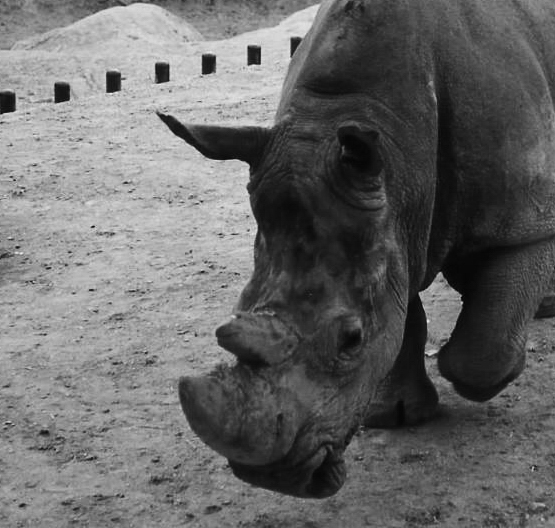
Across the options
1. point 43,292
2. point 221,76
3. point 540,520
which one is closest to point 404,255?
point 540,520

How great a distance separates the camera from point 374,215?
3.38 metres

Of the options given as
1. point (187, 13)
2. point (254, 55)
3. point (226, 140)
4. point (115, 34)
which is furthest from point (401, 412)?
point (187, 13)

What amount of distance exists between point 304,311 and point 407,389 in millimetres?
1567

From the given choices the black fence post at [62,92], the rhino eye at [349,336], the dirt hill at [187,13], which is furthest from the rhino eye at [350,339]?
the dirt hill at [187,13]

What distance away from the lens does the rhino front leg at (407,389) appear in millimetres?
4688

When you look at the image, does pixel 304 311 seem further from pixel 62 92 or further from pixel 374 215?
pixel 62 92

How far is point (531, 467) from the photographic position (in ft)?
14.4

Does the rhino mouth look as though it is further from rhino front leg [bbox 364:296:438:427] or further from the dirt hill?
the dirt hill

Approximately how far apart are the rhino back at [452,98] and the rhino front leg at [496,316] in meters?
0.09

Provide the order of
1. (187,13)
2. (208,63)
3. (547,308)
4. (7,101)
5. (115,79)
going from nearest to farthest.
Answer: (547,308) < (7,101) < (115,79) < (208,63) < (187,13)

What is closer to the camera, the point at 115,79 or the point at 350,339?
the point at 350,339

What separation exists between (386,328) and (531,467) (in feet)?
3.92

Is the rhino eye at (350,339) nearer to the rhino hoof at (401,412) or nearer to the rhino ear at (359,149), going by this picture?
the rhino ear at (359,149)

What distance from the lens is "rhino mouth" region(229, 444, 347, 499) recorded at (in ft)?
10.6
